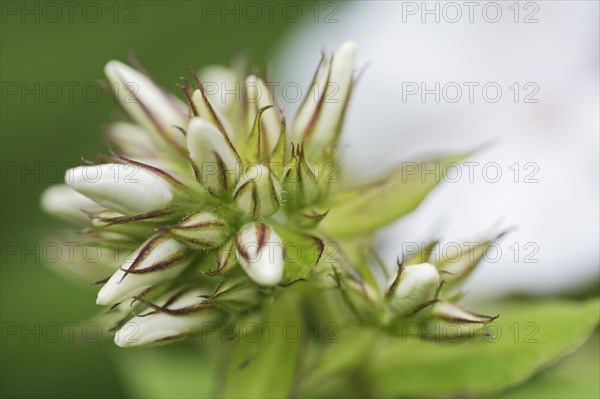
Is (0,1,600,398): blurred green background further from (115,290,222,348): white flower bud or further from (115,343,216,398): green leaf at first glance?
(115,290,222,348): white flower bud

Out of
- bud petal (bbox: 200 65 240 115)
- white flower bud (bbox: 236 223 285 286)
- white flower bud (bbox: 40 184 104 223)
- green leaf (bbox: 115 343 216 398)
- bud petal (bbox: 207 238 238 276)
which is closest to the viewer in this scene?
white flower bud (bbox: 236 223 285 286)

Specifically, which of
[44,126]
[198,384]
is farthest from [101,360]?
[44,126]

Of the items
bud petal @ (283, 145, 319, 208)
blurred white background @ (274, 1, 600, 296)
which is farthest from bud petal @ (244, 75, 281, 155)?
blurred white background @ (274, 1, 600, 296)

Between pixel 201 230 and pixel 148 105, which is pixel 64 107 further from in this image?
pixel 201 230

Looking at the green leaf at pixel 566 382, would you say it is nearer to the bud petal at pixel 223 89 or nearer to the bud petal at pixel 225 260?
the bud petal at pixel 225 260

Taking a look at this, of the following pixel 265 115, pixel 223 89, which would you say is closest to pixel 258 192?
pixel 265 115

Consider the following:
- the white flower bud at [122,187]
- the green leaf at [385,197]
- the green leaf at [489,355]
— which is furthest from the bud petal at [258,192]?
the green leaf at [489,355]

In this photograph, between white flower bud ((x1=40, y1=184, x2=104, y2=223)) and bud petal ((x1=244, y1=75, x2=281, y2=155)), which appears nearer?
bud petal ((x1=244, y1=75, x2=281, y2=155))

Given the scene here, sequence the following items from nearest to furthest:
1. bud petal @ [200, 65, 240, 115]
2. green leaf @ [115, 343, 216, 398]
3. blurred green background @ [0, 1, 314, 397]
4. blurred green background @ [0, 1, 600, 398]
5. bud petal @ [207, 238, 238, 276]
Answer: bud petal @ [207, 238, 238, 276] → bud petal @ [200, 65, 240, 115] → green leaf @ [115, 343, 216, 398] → blurred green background @ [0, 1, 600, 398] → blurred green background @ [0, 1, 314, 397]
